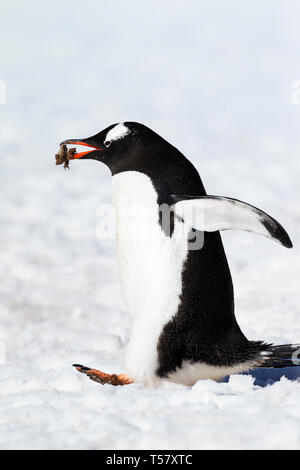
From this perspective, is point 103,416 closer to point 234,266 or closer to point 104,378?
point 104,378

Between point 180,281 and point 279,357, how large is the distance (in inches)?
18.4

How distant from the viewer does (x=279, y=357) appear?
245 centimetres

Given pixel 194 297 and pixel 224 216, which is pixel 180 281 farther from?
pixel 224 216

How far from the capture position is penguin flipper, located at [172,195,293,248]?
229cm

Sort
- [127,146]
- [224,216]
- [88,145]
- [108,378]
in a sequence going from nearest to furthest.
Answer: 1. [224,216]
2. [108,378]
3. [127,146]
4. [88,145]

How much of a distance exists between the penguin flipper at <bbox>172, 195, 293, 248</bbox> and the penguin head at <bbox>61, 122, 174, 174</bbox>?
0.84 feet

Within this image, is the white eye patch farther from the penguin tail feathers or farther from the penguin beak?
the penguin tail feathers

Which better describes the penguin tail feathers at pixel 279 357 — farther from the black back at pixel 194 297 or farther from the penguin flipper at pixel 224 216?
A: the penguin flipper at pixel 224 216

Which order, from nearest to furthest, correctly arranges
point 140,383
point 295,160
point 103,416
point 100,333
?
point 103,416
point 140,383
point 100,333
point 295,160

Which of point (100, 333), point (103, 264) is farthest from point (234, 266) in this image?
point (100, 333)

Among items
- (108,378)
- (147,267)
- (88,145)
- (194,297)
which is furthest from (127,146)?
(108,378)

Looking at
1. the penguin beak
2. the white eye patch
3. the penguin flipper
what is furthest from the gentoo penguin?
the penguin beak
